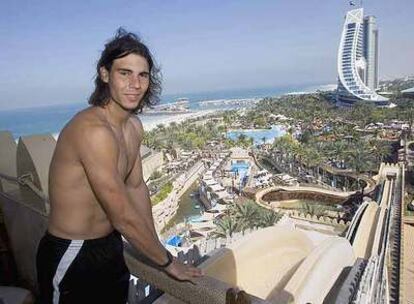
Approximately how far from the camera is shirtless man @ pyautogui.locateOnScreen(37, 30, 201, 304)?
1.11m

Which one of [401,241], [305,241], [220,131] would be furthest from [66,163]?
[220,131]

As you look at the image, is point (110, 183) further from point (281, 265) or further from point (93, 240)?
point (281, 265)

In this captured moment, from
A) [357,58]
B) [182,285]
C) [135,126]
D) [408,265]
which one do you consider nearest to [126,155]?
[135,126]

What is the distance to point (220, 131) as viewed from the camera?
4697 cm

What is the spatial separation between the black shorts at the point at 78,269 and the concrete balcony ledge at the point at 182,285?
0.06 meters

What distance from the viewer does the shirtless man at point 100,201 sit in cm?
111

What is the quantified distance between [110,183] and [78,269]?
336mm

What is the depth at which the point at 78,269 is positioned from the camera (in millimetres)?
1214

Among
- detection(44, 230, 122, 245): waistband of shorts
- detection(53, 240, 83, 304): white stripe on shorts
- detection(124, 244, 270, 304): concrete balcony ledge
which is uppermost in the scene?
detection(44, 230, 122, 245): waistband of shorts

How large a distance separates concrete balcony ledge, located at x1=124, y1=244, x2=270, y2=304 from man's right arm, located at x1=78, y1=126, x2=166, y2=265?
0.42 ft

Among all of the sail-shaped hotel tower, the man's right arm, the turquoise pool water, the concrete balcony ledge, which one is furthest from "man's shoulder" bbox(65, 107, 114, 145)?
the sail-shaped hotel tower

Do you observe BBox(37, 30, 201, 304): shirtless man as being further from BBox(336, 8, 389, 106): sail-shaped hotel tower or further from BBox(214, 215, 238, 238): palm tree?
BBox(336, 8, 389, 106): sail-shaped hotel tower

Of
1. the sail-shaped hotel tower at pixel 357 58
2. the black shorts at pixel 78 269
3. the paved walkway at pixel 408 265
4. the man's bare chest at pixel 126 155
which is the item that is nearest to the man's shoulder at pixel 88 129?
the man's bare chest at pixel 126 155

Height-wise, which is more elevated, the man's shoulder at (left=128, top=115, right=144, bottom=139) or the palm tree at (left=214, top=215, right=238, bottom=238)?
the man's shoulder at (left=128, top=115, right=144, bottom=139)
